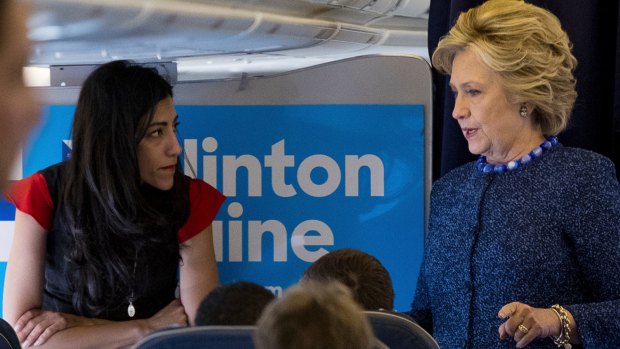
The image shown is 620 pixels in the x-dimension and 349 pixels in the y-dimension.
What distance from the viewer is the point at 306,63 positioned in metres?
4.43

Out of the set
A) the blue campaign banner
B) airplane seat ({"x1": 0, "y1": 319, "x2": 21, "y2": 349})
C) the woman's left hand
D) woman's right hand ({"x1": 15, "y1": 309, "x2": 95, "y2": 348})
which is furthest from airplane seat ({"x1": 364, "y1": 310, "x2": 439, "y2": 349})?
the blue campaign banner

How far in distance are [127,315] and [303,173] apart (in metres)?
0.63

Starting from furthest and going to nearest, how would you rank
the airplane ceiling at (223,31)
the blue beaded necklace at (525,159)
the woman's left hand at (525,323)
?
the airplane ceiling at (223,31) → the blue beaded necklace at (525,159) → the woman's left hand at (525,323)

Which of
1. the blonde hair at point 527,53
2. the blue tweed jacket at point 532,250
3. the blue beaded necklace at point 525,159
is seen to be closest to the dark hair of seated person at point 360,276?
the blue tweed jacket at point 532,250

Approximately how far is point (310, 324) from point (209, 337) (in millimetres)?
226

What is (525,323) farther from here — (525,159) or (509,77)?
(509,77)

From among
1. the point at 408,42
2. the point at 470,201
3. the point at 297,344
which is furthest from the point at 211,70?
the point at 297,344

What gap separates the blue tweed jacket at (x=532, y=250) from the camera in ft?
5.55

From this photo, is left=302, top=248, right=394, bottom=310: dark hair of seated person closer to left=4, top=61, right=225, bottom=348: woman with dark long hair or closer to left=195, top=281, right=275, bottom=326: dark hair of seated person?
left=195, top=281, right=275, bottom=326: dark hair of seated person

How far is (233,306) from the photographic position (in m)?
1.20

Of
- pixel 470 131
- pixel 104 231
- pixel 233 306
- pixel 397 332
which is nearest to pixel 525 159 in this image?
pixel 470 131

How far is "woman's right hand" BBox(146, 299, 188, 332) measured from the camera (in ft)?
6.79

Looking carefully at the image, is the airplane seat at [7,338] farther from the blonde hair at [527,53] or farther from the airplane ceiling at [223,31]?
the blonde hair at [527,53]

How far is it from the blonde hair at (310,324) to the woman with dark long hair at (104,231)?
1177mm
